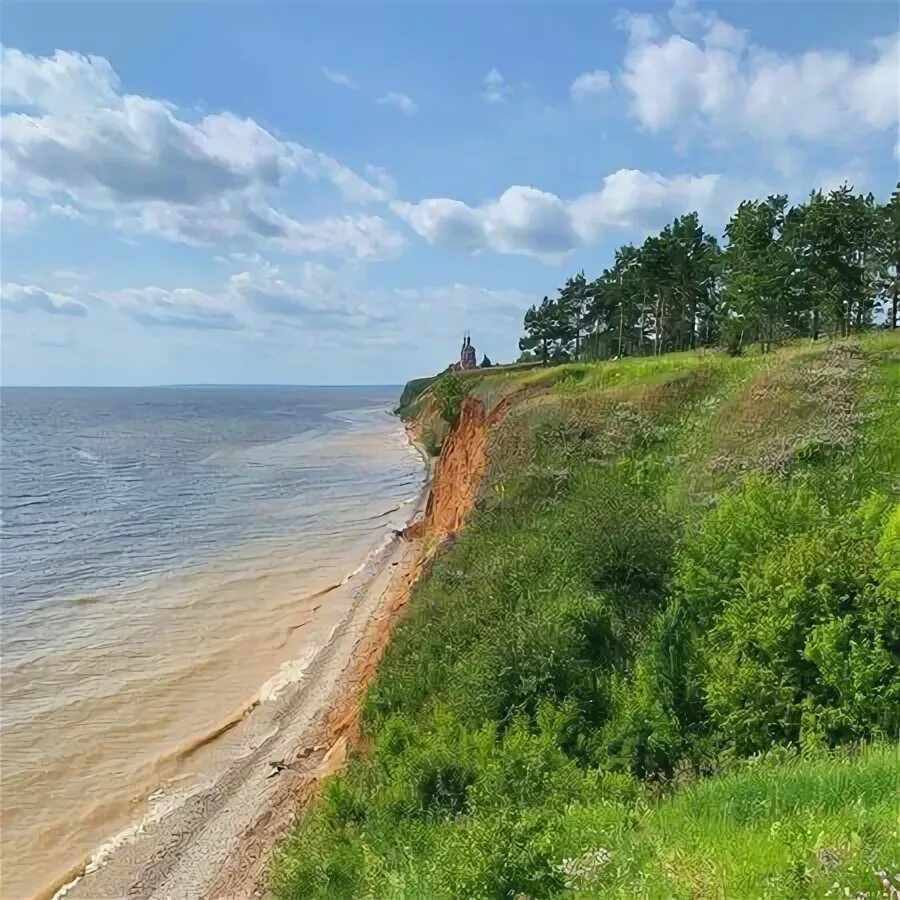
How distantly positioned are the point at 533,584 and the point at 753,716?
204 inches

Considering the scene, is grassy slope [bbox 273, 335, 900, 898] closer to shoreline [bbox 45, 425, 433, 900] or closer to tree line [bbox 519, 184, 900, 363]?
shoreline [bbox 45, 425, 433, 900]

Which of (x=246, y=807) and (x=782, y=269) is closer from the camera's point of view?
(x=246, y=807)

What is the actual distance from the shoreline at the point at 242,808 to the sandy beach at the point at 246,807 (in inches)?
0.8

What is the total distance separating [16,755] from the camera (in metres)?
16.1

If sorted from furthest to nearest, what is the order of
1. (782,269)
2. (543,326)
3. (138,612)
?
(543,326), (782,269), (138,612)

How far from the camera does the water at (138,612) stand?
599 inches

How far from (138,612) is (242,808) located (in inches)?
499

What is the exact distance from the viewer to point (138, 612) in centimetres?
2492

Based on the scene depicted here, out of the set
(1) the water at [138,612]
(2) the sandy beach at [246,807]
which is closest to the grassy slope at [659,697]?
(2) the sandy beach at [246,807]

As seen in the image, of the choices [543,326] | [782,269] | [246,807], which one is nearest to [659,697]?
[246,807]

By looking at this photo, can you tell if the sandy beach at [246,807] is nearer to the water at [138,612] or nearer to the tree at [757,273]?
the water at [138,612]

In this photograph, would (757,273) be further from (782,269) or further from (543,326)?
(543,326)

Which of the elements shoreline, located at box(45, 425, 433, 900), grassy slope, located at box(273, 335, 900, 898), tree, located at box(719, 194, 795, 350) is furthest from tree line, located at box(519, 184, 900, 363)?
shoreline, located at box(45, 425, 433, 900)

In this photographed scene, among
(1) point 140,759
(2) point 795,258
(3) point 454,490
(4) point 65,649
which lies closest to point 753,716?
(1) point 140,759
